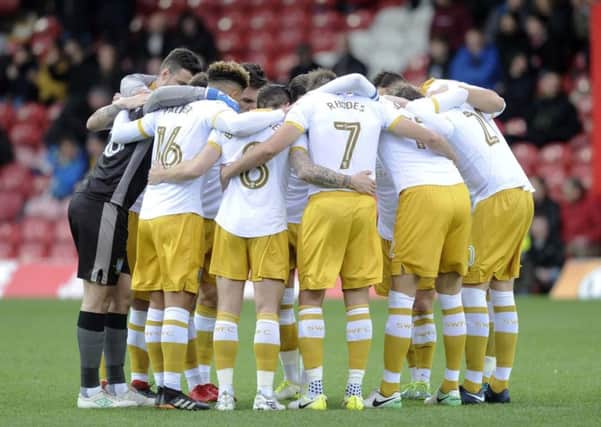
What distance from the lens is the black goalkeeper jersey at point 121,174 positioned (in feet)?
30.9

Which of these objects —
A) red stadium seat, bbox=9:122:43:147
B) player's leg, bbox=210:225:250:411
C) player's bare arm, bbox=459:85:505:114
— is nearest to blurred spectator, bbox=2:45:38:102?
red stadium seat, bbox=9:122:43:147

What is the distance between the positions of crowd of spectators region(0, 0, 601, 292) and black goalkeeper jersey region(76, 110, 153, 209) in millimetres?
10438

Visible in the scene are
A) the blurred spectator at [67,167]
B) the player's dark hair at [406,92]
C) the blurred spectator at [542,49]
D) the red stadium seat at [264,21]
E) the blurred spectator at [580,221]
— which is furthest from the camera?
the red stadium seat at [264,21]

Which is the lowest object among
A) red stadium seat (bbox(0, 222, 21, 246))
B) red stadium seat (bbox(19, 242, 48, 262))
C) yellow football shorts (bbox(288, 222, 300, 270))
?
red stadium seat (bbox(19, 242, 48, 262))

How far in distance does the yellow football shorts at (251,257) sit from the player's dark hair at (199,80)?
130cm

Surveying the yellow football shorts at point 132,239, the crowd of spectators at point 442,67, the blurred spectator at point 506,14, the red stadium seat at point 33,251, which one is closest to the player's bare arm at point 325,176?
the yellow football shorts at point 132,239

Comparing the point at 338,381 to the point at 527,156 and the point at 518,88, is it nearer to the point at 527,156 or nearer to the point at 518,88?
the point at 527,156

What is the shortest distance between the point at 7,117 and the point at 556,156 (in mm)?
10121

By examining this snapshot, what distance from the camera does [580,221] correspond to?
19250 millimetres

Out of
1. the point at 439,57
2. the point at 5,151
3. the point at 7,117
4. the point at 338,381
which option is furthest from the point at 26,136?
the point at 338,381

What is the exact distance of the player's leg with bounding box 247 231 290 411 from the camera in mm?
8797

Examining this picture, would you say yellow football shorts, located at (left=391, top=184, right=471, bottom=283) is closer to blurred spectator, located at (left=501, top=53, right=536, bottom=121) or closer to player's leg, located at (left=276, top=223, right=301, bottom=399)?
player's leg, located at (left=276, top=223, right=301, bottom=399)

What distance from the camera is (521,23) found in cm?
2122

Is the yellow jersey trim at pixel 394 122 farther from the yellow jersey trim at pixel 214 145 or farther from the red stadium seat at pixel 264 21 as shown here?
the red stadium seat at pixel 264 21
